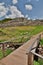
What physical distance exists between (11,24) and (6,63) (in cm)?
3160

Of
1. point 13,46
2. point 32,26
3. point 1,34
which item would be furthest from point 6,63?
point 32,26

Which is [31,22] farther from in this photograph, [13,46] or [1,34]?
[13,46]

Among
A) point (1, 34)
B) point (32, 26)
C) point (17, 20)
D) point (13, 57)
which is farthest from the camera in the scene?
point (17, 20)

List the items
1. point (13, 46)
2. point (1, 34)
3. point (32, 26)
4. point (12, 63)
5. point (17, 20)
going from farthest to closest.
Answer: point (17, 20), point (32, 26), point (1, 34), point (13, 46), point (12, 63)

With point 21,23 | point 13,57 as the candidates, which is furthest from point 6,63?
point 21,23

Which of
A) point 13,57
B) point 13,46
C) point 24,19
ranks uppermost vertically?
point 13,57

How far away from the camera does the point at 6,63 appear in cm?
1102

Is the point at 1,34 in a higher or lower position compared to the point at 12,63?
lower

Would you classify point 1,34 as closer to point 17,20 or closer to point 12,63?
point 17,20

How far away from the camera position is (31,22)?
138 feet

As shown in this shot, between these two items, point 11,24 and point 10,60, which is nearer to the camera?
point 10,60

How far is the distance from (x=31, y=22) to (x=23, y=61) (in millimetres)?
31326

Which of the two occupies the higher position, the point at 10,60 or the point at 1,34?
the point at 10,60

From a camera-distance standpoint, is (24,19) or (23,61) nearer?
(23,61)
